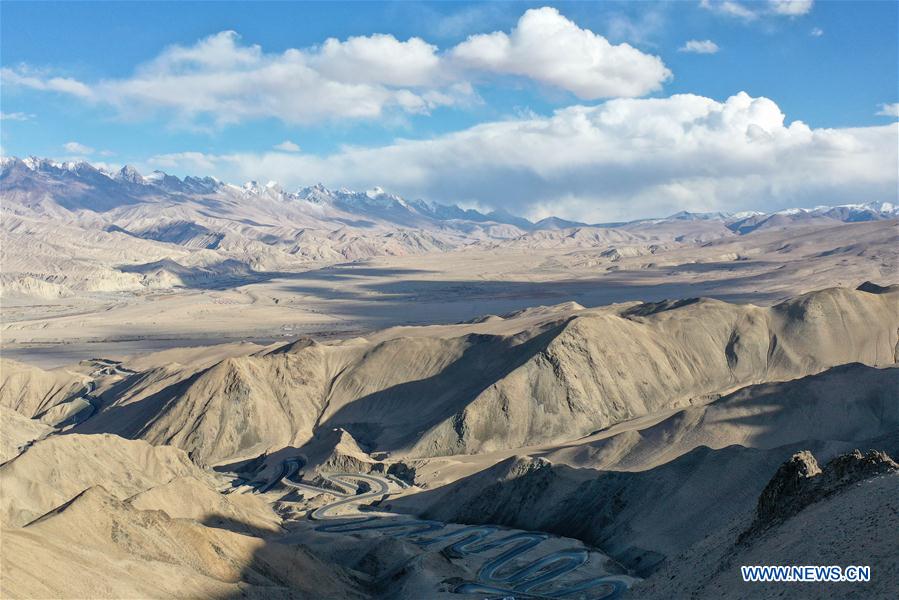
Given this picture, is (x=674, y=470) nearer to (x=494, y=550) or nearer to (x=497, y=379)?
(x=494, y=550)

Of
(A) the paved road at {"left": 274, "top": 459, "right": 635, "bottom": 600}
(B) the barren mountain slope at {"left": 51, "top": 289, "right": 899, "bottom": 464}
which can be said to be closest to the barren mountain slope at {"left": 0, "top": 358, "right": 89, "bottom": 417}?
(B) the barren mountain slope at {"left": 51, "top": 289, "right": 899, "bottom": 464}

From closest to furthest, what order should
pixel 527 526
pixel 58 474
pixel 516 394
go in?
pixel 527 526, pixel 58 474, pixel 516 394

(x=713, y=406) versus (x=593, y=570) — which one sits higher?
(x=713, y=406)

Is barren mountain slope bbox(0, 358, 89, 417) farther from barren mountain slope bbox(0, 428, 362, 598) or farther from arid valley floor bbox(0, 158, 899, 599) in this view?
barren mountain slope bbox(0, 428, 362, 598)

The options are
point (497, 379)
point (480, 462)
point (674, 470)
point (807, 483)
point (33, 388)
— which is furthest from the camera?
point (33, 388)

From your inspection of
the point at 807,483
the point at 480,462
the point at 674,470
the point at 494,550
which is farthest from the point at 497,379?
the point at 807,483

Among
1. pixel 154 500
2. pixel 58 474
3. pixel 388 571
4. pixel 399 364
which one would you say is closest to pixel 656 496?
pixel 388 571

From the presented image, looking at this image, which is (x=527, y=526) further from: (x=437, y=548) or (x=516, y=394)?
(x=516, y=394)

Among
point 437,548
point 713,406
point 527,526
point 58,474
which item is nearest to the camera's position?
point 437,548
